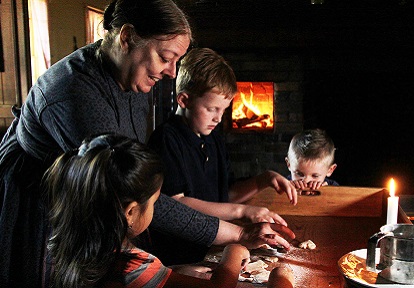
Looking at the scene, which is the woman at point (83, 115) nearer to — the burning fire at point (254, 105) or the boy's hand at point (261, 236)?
the boy's hand at point (261, 236)

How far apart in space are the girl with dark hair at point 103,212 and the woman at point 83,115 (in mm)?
109

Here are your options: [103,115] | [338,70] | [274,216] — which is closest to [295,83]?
[338,70]

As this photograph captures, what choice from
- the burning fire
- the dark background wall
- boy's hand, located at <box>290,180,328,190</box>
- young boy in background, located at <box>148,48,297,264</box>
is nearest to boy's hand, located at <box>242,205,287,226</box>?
young boy in background, located at <box>148,48,297,264</box>

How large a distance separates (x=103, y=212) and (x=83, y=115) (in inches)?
9.3

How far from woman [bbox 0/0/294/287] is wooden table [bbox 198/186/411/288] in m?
0.15

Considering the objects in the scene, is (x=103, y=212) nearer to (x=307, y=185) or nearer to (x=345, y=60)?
(x=307, y=185)

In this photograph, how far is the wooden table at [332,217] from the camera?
1.20 m

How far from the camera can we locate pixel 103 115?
102cm

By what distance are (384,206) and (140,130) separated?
812 millimetres

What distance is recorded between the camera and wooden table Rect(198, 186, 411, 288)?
1.20 meters

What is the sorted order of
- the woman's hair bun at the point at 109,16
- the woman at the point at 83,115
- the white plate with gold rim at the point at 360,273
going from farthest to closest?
the woman's hair bun at the point at 109,16, the woman at the point at 83,115, the white plate with gold rim at the point at 360,273

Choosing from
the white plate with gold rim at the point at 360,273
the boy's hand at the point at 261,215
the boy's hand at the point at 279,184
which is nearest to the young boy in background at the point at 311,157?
the boy's hand at the point at 279,184

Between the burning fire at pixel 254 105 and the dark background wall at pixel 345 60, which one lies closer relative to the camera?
the dark background wall at pixel 345 60

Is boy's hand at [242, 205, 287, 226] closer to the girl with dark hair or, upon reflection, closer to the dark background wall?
the girl with dark hair
